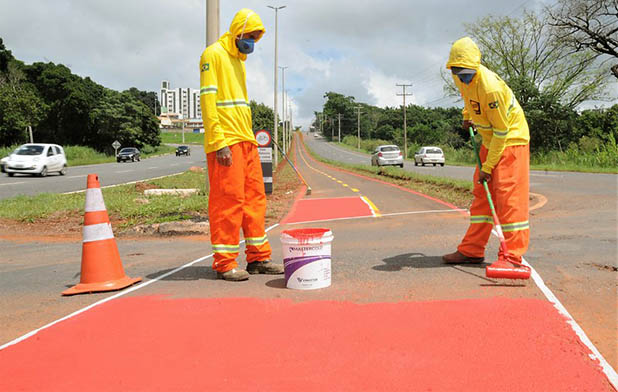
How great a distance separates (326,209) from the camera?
474 inches

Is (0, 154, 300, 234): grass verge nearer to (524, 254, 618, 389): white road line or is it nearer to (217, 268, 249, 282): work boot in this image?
(217, 268, 249, 282): work boot

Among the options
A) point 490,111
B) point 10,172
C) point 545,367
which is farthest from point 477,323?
point 10,172

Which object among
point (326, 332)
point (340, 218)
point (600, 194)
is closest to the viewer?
point (326, 332)

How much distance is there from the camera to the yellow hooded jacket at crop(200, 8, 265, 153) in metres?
4.88

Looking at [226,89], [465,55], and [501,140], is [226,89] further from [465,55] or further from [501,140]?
[501,140]

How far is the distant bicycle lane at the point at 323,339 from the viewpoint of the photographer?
2783 millimetres

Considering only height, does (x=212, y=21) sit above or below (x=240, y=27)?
above

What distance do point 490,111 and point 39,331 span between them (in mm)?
4163

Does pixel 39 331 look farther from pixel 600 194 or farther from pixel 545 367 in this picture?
pixel 600 194

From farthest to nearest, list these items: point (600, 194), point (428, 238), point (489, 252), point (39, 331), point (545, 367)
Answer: point (600, 194)
point (428, 238)
point (489, 252)
point (39, 331)
point (545, 367)

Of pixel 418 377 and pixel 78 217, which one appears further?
pixel 78 217

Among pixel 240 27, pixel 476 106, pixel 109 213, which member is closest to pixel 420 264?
pixel 476 106

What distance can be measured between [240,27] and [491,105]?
8.15 feet

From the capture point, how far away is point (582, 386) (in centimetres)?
263
